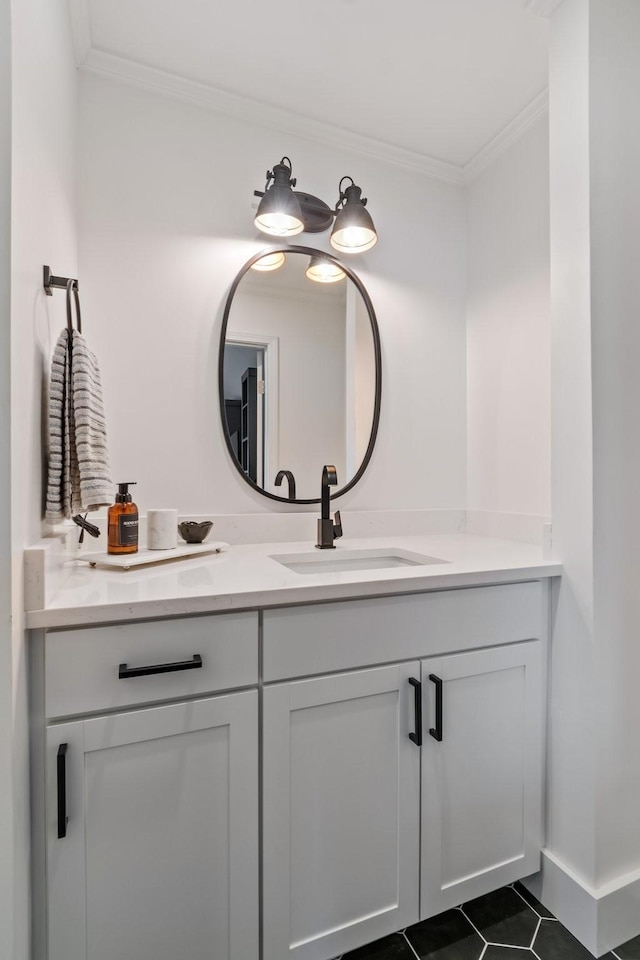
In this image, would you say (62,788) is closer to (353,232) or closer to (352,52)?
(353,232)

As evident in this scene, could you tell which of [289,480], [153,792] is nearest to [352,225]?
[289,480]

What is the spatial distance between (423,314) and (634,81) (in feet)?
2.95

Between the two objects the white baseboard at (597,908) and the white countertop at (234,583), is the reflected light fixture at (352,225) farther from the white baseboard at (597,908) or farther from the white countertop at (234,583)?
the white baseboard at (597,908)

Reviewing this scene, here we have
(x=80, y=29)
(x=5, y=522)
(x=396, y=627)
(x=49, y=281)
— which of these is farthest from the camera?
(x=80, y=29)

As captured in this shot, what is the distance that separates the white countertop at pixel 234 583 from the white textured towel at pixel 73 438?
7.3 inches

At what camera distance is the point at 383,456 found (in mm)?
1921

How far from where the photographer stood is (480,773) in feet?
4.06

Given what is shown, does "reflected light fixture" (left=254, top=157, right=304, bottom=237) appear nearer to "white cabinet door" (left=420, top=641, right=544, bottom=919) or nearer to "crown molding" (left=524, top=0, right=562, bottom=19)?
"crown molding" (left=524, top=0, right=562, bottom=19)

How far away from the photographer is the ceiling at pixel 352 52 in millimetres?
1379

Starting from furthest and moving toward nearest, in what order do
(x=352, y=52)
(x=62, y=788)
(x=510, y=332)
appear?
(x=510, y=332) → (x=352, y=52) → (x=62, y=788)

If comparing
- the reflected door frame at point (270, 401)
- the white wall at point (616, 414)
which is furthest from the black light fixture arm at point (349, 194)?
the white wall at point (616, 414)

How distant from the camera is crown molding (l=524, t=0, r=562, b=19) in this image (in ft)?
4.34

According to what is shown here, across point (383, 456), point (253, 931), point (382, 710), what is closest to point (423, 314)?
point (383, 456)

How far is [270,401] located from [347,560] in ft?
1.98
